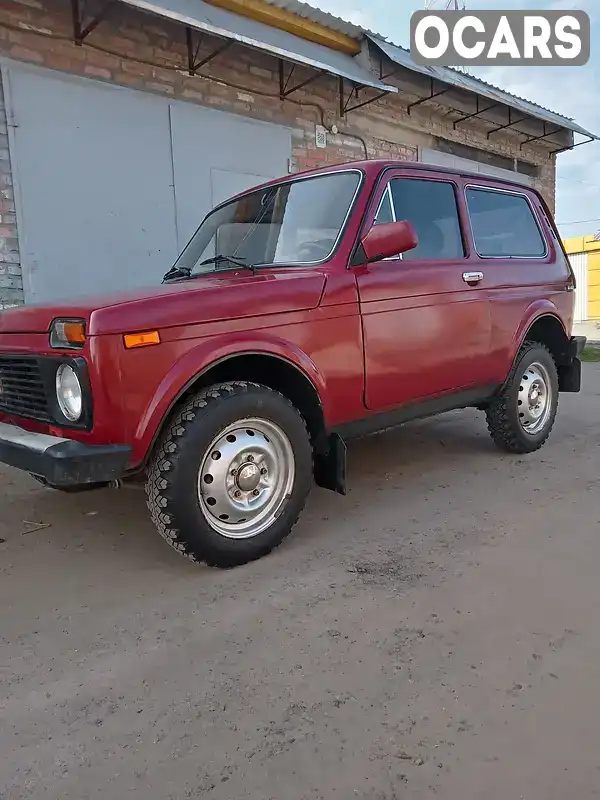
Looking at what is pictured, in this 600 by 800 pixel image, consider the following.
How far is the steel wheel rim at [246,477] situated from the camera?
2.69 meters

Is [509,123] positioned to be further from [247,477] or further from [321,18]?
[247,477]

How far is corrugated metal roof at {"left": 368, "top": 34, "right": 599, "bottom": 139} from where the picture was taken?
8094mm

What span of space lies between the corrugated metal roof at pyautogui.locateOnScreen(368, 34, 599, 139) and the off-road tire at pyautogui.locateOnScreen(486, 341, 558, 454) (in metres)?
5.29

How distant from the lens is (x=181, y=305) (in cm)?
253

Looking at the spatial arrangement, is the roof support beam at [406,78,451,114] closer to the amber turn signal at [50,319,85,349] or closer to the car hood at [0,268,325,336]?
the car hood at [0,268,325,336]

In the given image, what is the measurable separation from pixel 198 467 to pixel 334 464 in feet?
2.60

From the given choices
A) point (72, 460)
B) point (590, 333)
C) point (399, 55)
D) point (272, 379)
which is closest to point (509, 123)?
point (399, 55)

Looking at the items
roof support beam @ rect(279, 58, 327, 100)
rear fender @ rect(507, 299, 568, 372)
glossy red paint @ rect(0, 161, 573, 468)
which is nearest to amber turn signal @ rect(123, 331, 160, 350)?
glossy red paint @ rect(0, 161, 573, 468)

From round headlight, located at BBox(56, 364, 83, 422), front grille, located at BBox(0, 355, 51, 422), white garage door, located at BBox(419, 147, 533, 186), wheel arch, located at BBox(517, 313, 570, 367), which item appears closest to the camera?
round headlight, located at BBox(56, 364, 83, 422)

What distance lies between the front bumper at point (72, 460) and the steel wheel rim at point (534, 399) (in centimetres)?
299

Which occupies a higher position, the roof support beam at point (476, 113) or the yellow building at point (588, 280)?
the roof support beam at point (476, 113)

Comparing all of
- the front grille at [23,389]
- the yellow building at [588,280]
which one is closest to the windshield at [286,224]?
the front grille at [23,389]

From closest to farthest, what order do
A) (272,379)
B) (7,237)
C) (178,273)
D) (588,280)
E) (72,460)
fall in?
(72,460) < (272,379) < (178,273) < (7,237) < (588,280)

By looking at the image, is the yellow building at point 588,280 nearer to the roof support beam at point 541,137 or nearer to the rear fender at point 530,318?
the roof support beam at point 541,137
